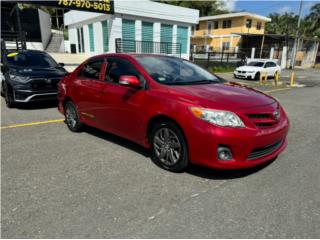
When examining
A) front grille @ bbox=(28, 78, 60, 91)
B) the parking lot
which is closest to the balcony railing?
front grille @ bbox=(28, 78, 60, 91)

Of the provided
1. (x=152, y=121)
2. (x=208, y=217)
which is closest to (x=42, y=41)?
(x=152, y=121)

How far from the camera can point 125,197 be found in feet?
10.4

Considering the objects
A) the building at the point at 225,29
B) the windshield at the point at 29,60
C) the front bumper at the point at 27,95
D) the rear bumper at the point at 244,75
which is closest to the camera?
the front bumper at the point at 27,95

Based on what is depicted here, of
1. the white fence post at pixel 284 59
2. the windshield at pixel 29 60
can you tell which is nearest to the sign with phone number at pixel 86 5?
the windshield at pixel 29 60

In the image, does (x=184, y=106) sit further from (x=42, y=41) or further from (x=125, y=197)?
(x=42, y=41)

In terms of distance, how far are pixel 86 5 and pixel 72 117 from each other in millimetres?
11582

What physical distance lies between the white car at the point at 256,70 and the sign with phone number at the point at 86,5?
9.24 m

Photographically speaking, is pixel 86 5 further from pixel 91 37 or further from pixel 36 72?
pixel 36 72

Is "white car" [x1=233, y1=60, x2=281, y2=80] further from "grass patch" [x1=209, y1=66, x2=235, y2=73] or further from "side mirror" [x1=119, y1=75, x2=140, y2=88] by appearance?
"side mirror" [x1=119, y1=75, x2=140, y2=88]

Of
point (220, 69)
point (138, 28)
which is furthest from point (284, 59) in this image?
point (138, 28)

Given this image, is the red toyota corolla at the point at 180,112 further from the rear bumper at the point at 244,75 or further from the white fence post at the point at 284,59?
the white fence post at the point at 284,59

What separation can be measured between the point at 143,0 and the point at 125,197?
17.9 meters

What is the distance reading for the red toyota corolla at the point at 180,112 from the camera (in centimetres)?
330

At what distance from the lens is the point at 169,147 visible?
3.75 meters
